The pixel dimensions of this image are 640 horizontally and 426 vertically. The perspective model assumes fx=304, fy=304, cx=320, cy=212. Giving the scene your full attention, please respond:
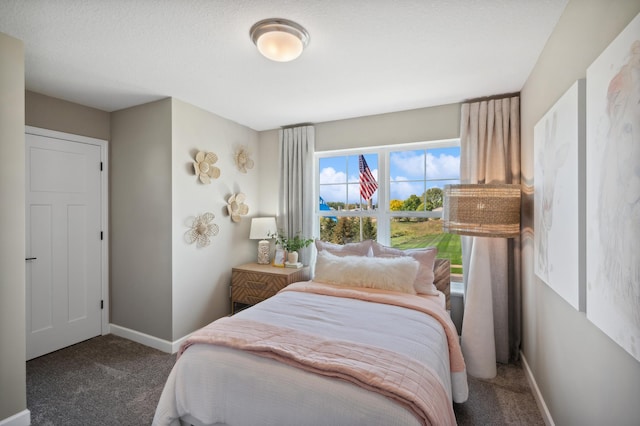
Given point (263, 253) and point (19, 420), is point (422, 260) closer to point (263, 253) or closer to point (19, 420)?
point (263, 253)

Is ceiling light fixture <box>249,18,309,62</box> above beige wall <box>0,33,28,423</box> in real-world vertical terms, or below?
above

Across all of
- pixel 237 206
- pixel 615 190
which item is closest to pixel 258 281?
pixel 237 206

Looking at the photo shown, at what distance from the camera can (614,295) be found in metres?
1.05

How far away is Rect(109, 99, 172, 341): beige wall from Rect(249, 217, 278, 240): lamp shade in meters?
1.03

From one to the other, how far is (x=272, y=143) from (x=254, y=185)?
2.04 feet

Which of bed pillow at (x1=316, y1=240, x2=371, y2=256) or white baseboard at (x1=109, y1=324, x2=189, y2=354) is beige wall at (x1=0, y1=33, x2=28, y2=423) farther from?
bed pillow at (x1=316, y1=240, x2=371, y2=256)

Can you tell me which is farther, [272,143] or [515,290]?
[272,143]

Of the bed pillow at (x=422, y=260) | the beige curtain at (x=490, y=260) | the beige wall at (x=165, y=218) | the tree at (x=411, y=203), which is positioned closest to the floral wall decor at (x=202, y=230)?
the beige wall at (x=165, y=218)

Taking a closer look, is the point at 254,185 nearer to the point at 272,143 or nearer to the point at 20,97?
the point at 272,143

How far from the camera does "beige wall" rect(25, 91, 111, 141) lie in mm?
2844

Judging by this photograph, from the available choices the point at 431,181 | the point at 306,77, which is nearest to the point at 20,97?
the point at 306,77

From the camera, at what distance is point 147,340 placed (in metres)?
3.14

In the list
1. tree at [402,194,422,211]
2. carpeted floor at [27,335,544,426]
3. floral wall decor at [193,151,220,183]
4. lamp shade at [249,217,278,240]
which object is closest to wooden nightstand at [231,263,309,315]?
lamp shade at [249,217,278,240]

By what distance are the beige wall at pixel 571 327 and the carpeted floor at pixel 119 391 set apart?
0.81 feet
